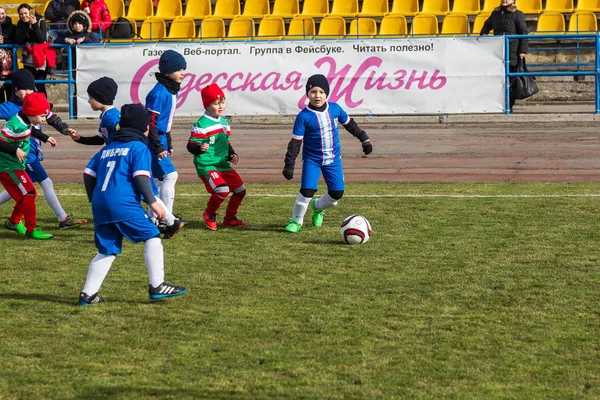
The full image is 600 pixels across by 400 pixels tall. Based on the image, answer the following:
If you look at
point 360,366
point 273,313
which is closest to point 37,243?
point 273,313

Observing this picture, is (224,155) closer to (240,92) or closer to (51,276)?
(51,276)

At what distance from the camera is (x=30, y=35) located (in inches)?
773

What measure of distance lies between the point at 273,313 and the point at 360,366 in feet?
4.25

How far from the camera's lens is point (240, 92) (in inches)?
733

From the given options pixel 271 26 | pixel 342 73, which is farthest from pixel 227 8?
pixel 342 73

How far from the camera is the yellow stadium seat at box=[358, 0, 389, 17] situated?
22.4m

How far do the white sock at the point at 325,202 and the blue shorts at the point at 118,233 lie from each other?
11.1ft

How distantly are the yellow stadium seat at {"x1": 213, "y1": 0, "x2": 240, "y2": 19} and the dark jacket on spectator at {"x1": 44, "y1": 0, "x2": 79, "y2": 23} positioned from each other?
3.37 metres

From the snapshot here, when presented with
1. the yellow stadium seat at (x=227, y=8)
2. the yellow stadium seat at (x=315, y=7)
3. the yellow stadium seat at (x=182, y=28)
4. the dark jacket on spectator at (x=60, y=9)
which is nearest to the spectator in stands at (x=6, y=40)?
the dark jacket on spectator at (x=60, y=9)

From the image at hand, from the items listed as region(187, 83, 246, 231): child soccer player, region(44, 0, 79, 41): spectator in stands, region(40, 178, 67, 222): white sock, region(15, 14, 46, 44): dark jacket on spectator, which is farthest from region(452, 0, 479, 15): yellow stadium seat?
region(40, 178, 67, 222): white sock

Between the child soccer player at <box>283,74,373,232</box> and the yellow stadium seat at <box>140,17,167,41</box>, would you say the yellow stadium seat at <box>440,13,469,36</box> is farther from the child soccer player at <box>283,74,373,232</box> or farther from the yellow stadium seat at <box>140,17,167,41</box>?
the child soccer player at <box>283,74,373,232</box>

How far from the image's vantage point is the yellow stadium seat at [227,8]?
76.5ft

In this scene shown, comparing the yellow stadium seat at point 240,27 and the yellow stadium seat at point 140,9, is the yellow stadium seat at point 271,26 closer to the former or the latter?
the yellow stadium seat at point 240,27

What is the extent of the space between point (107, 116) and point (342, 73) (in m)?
9.53
